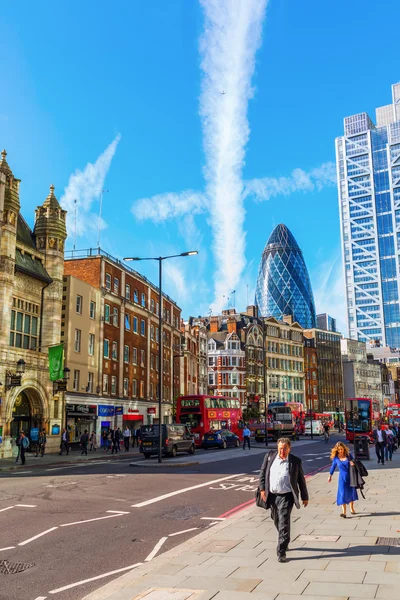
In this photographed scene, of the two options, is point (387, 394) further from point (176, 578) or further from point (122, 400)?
point (176, 578)

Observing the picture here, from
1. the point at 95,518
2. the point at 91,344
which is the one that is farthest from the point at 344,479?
the point at 91,344

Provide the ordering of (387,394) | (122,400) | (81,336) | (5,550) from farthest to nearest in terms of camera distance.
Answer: (387,394) < (122,400) < (81,336) < (5,550)

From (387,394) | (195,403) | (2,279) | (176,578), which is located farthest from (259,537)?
(387,394)

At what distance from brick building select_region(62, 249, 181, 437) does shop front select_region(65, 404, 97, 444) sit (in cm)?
8

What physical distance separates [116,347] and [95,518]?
4173 cm

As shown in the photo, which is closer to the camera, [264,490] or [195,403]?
[264,490]

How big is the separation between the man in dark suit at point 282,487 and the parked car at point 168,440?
2599cm

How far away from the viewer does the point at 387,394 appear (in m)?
170

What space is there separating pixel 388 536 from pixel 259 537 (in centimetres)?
238

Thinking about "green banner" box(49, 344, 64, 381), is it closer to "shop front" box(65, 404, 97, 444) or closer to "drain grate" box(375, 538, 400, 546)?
"shop front" box(65, 404, 97, 444)

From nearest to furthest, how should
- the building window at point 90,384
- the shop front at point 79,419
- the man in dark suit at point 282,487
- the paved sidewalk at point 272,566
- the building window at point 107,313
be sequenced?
the paved sidewalk at point 272,566 → the man in dark suit at point 282,487 → the shop front at point 79,419 → the building window at point 90,384 → the building window at point 107,313

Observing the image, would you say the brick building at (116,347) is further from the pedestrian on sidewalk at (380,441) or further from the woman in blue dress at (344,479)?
the woman in blue dress at (344,479)

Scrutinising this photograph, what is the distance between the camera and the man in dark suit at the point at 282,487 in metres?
8.68

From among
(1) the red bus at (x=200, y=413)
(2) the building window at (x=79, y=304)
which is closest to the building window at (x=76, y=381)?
(2) the building window at (x=79, y=304)
